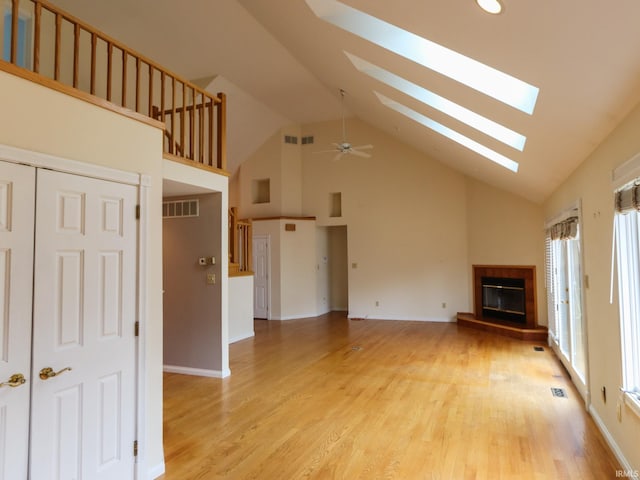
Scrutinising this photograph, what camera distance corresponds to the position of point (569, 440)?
2.97m

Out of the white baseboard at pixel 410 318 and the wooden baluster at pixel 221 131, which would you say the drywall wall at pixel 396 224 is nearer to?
the white baseboard at pixel 410 318

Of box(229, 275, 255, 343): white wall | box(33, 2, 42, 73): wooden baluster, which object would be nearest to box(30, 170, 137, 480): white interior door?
box(33, 2, 42, 73): wooden baluster

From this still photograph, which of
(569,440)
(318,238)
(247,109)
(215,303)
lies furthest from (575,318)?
(247,109)

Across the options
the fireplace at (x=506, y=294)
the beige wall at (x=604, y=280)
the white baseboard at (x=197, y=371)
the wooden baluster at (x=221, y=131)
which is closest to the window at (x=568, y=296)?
the beige wall at (x=604, y=280)

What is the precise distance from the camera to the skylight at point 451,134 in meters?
5.02

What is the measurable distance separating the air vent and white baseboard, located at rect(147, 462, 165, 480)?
9.29ft

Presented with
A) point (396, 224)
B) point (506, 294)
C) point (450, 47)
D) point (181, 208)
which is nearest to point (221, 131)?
point (181, 208)

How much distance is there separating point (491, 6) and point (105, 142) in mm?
2326

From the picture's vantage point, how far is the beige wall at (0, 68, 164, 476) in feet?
6.16

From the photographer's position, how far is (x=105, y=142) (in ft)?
7.61

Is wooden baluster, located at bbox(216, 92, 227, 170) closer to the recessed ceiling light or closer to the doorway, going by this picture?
the doorway

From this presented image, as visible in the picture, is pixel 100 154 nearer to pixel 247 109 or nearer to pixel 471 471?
pixel 471 471

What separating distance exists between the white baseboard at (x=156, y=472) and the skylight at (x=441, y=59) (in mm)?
3677

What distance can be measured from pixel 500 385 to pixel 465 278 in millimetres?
4073
